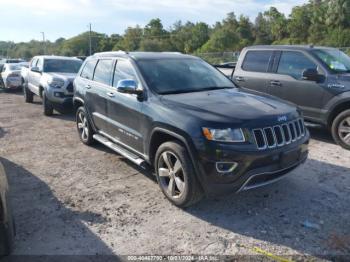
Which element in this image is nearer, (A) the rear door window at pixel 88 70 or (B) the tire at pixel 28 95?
(A) the rear door window at pixel 88 70

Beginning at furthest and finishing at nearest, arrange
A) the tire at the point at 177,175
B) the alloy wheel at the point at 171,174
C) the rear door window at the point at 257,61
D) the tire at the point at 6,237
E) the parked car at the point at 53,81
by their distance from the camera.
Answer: the parked car at the point at 53,81, the rear door window at the point at 257,61, the alloy wheel at the point at 171,174, the tire at the point at 177,175, the tire at the point at 6,237

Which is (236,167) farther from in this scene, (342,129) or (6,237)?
(342,129)

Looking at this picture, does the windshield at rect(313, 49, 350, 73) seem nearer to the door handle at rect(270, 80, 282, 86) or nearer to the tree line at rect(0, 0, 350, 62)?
the door handle at rect(270, 80, 282, 86)

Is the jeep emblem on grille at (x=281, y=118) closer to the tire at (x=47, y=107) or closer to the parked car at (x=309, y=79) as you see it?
the parked car at (x=309, y=79)

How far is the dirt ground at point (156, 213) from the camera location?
139 inches

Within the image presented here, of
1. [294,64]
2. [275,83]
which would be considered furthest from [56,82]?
[294,64]

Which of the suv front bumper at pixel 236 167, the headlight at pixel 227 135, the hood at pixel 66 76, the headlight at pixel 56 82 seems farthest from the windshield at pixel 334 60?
the headlight at pixel 56 82

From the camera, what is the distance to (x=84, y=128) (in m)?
6.94

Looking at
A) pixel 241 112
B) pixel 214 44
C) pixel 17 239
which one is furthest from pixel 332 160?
pixel 214 44

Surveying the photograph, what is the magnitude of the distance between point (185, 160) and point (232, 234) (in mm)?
917

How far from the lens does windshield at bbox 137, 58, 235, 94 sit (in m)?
4.75

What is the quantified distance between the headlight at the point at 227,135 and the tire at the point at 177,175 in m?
0.40

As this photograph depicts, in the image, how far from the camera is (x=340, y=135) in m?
6.51

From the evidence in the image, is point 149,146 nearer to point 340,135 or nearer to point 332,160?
point 332,160
